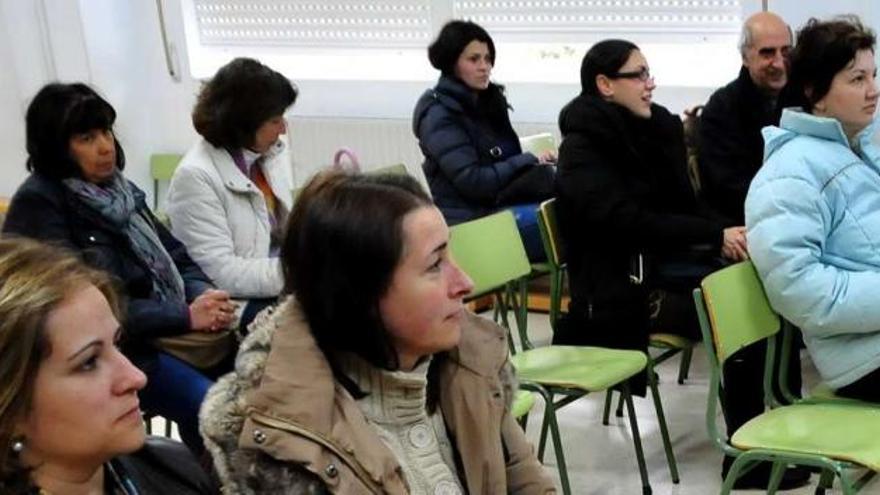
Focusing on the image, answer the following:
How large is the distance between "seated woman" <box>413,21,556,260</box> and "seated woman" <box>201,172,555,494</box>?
2.59 meters

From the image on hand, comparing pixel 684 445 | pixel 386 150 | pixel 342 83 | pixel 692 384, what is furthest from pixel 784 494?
pixel 342 83

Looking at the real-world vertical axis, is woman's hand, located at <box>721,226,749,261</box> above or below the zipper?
below

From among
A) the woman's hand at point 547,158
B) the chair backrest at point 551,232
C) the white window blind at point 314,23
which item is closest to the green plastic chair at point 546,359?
the chair backrest at point 551,232

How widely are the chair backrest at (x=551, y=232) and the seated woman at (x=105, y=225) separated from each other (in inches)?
40.6

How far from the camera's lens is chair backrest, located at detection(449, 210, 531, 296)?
3242 millimetres

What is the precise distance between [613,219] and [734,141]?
62 centimetres

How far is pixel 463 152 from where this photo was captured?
430 centimetres

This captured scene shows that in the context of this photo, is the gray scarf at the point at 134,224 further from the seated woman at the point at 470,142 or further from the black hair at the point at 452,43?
the black hair at the point at 452,43

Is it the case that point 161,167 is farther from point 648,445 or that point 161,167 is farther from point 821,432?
point 821,432

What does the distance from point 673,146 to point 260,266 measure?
4.36ft

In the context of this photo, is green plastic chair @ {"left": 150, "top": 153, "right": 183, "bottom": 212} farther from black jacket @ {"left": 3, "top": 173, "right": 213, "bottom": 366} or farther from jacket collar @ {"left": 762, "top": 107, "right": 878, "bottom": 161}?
jacket collar @ {"left": 762, "top": 107, "right": 878, "bottom": 161}

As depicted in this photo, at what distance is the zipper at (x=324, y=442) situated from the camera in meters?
1.50

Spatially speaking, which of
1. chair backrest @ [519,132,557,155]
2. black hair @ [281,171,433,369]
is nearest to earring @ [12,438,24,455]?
black hair @ [281,171,433,369]

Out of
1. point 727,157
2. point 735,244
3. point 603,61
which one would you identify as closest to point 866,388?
point 735,244
